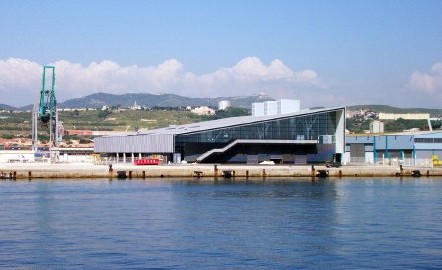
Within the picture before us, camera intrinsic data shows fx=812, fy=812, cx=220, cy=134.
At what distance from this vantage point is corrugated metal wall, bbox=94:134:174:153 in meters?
92.1

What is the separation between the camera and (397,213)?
46531 mm

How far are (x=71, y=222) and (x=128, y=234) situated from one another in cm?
608

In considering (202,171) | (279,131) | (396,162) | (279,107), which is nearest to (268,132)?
(279,131)

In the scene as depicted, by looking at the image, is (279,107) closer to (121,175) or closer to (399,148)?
(399,148)

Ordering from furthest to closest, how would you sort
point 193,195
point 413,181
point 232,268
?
1. point 413,181
2. point 193,195
3. point 232,268

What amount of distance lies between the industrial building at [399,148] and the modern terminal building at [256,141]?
486 centimetres

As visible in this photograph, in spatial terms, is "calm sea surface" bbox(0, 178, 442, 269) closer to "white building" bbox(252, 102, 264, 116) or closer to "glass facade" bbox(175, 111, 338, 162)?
"glass facade" bbox(175, 111, 338, 162)

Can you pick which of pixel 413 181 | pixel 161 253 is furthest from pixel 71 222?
pixel 413 181

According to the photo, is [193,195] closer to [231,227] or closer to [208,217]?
[208,217]

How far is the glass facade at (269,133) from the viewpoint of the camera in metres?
91.2

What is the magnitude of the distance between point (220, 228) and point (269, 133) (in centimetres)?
5449

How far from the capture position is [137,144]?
9694cm

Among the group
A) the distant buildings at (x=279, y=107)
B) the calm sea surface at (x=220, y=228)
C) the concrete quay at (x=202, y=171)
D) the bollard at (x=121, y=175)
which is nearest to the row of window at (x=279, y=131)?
the concrete quay at (x=202, y=171)

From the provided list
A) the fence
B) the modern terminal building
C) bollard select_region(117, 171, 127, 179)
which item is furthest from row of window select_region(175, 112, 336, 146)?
bollard select_region(117, 171, 127, 179)
